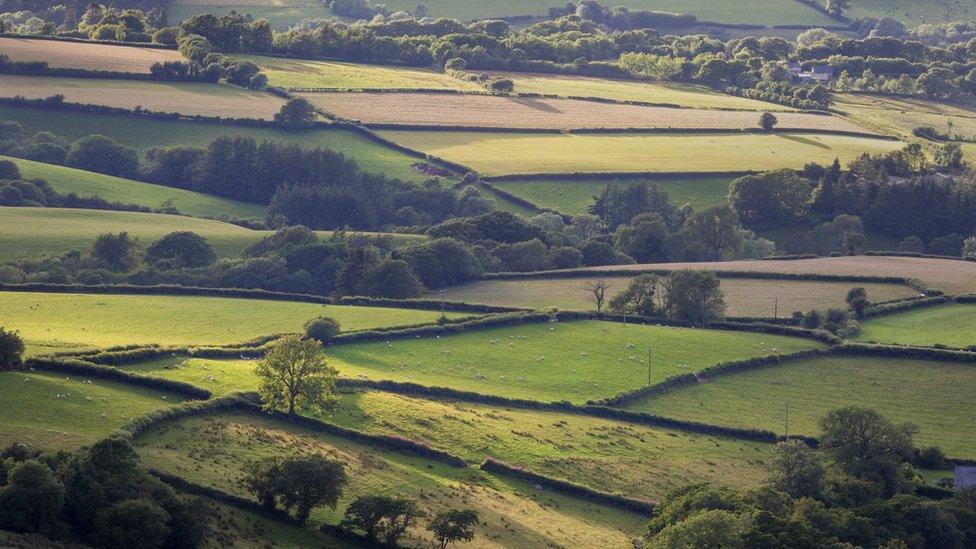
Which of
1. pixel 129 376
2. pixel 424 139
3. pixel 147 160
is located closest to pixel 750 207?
pixel 424 139

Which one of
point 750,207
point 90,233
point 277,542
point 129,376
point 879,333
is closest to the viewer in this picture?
point 277,542

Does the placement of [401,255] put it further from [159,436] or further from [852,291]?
[159,436]

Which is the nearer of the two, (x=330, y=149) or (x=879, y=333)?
(x=879, y=333)

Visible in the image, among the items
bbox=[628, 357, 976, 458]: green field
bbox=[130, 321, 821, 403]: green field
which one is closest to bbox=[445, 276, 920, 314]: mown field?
bbox=[130, 321, 821, 403]: green field

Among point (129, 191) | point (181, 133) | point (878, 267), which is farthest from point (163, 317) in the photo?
point (181, 133)

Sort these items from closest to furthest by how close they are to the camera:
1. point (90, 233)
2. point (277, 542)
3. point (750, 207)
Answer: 1. point (277, 542)
2. point (90, 233)
3. point (750, 207)

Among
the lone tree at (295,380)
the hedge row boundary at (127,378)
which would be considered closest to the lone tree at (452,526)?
the lone tree at (295,380)

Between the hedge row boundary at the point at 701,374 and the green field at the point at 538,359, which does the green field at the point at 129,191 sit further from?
the hedge row boundary at the point at 701,374
